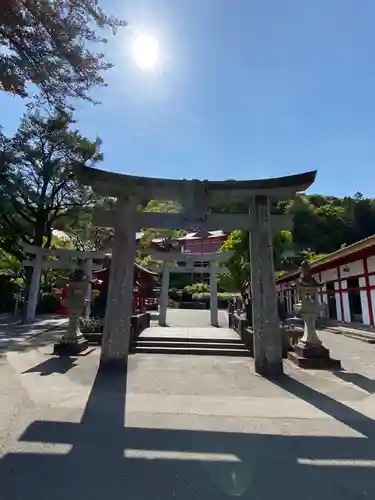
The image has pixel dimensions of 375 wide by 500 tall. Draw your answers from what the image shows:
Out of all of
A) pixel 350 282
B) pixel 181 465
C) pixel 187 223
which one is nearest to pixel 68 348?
pixel 187 223

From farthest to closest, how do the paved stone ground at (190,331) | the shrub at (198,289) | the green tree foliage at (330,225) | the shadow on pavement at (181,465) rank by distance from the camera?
1. the green tree foliage at (330,225)
2. the shrub at (198,289)
3. the paved stone ground at (190,331)
4. the shadow on pavement at (181,465)

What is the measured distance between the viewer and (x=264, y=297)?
640cm

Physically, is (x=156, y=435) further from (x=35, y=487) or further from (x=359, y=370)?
(x=359, y=370)

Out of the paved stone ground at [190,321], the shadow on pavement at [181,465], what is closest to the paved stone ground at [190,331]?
the paved stone ground at [190,321]

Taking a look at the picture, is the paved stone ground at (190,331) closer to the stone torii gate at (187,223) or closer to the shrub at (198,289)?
the stone torii gate at (187,223)

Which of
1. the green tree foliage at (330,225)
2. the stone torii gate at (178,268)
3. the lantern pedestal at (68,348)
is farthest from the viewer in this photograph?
the green tree foliage at (330,225)

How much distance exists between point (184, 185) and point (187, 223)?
0.73 meters

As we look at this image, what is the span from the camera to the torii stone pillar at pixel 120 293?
6.14 metres

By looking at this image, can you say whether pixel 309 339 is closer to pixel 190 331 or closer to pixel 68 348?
pixel 190 331

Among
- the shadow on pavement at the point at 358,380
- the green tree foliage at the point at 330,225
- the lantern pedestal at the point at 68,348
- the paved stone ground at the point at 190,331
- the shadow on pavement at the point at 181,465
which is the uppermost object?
the green tree foliage at the point at 330,225

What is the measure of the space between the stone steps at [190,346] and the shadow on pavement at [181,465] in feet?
15.3

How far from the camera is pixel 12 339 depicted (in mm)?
10914

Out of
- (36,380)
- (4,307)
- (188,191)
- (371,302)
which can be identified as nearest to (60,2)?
(188,191)

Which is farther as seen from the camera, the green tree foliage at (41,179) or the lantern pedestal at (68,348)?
the green tree foliage at (41,179)
